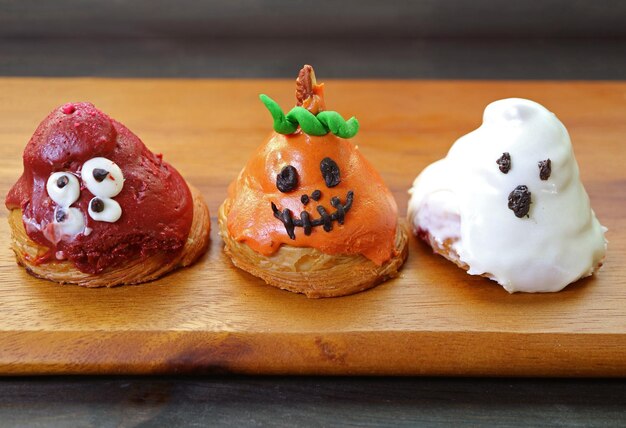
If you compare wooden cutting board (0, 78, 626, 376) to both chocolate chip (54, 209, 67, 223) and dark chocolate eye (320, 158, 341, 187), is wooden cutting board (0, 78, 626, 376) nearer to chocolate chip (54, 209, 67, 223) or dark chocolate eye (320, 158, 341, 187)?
chocolate chip (54, 209, 67, 223)

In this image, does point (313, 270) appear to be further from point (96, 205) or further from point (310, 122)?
point (96, 205)

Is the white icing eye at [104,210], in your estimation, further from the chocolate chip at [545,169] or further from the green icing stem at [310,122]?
the chocolate chip at [545,169]

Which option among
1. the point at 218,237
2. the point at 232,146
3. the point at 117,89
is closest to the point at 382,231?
the point at 218,237

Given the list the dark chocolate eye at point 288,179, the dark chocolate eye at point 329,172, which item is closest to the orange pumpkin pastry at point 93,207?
the dark chocolate eye at point 288,179

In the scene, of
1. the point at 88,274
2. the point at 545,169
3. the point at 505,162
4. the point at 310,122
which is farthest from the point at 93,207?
the point at 545,169

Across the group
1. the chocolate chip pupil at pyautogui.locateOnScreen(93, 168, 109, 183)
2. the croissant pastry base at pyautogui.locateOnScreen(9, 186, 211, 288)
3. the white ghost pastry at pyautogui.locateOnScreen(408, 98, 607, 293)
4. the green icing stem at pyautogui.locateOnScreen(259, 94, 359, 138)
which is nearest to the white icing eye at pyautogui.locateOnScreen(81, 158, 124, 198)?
the chocolate chip pupil at pyautogui.locateOnScreen(93, 168, 109, 183)

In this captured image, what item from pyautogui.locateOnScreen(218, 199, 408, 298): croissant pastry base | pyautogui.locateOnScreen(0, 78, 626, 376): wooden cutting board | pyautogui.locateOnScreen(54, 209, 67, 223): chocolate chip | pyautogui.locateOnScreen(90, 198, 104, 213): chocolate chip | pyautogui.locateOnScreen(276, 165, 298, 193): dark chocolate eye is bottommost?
pyautogui.locateOnScreen(0, 78, 626, 376): wooden cutting board

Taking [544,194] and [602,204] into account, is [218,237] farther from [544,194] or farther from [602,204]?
[602,204]
